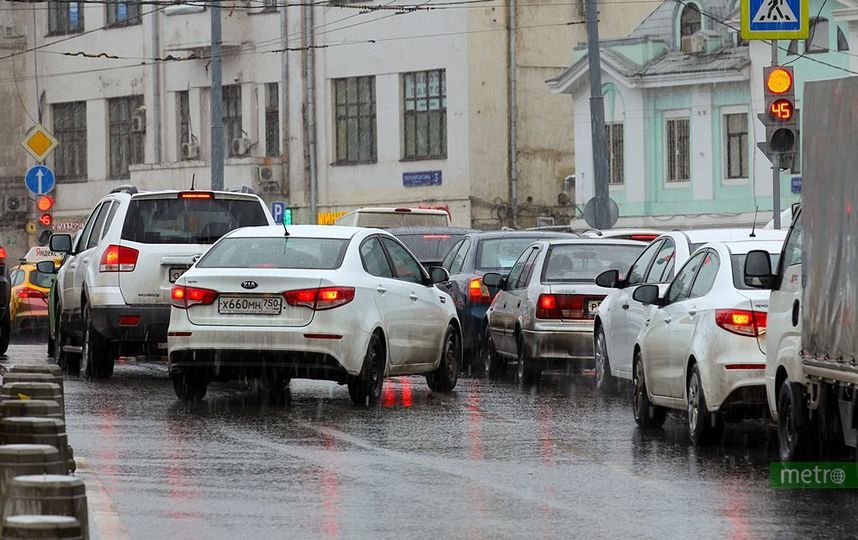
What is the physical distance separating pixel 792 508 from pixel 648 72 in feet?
138

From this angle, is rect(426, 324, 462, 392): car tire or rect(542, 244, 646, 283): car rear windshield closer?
rect(426, 324, 462, 392): car tire

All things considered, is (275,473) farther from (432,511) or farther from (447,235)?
(447,235)

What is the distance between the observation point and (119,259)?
19312 mm

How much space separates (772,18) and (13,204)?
46720mm

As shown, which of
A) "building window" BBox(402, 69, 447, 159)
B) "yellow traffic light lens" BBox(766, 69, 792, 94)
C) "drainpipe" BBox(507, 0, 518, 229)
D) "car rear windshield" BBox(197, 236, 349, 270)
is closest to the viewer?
"car rear windshield" BBox(197, 236, 349, 270)

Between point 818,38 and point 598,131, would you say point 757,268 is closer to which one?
point 598,131

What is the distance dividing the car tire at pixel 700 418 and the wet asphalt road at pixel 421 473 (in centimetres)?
13

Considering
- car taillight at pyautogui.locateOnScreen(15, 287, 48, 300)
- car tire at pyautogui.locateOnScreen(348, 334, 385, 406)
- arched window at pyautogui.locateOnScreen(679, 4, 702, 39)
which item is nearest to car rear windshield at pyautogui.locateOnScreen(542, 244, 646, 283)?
car tire at pyautogui.locateOnScreen(348, 334, 385, 406)

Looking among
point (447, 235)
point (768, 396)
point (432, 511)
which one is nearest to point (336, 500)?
point (432, 511)

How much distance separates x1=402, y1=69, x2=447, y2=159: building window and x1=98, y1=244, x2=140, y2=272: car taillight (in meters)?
36.3

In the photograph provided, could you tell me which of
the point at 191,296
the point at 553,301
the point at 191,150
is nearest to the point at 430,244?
the point at 553,301

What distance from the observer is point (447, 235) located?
2878 cm

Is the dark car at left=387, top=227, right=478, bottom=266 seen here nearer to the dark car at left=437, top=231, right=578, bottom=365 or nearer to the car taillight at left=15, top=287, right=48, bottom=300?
the dark car at left=437, top=231, right=578, bottom=365

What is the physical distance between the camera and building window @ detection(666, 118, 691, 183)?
51.4 meters
